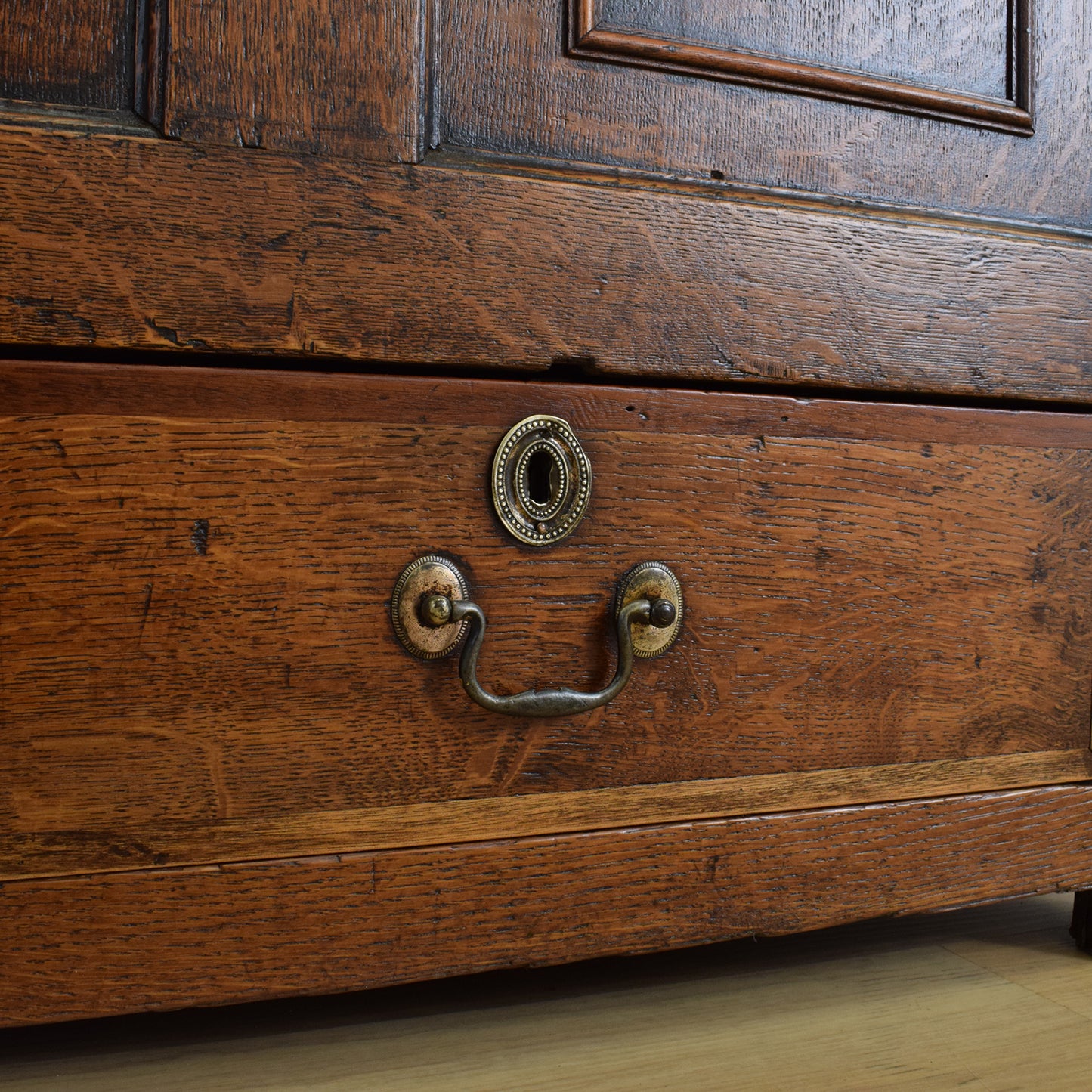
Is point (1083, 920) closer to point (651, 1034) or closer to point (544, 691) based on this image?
point (651, 1034)

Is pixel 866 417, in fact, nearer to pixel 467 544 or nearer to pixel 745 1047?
pixel 467 544

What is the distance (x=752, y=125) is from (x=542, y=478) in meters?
0.24

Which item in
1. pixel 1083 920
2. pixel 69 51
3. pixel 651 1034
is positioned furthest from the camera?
pixel 1083 920

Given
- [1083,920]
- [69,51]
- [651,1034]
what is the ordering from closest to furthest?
[69,51] → [651,1034] → [1083,920]

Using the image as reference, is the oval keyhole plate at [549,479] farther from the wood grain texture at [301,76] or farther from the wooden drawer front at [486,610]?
the wood grain texture at [301,76]

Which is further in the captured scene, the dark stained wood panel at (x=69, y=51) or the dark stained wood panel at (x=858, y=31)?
the dark stained wood panel at (x=858, y=31)

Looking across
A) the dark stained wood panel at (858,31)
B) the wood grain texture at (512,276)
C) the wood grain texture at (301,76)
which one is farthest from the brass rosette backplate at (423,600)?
the dark stained wood panel at (858,31)

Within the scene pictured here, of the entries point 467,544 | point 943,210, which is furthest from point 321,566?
point 943,210

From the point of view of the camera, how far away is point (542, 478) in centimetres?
59

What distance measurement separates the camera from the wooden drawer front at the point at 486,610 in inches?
19.3

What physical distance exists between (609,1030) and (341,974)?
0.17 metres

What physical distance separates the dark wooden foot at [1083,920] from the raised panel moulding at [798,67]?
1.77 ft

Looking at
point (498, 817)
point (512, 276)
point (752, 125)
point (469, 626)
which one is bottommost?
point (498, 817)

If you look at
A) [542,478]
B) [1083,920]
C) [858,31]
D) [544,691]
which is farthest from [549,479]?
[1083,920]
